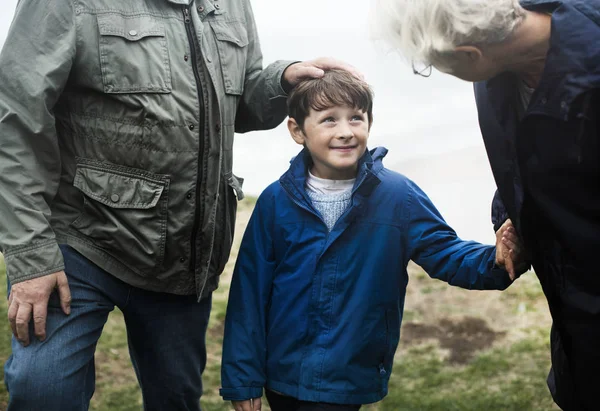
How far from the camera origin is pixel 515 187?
2.30 m

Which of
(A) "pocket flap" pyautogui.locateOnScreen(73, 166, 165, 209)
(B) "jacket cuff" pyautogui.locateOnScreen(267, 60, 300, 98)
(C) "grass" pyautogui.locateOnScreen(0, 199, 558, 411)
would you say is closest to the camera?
(A) "pocket flap" pyautogui.locateOnScreen(73, 166, 165, 209)

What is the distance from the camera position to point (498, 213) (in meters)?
2.69

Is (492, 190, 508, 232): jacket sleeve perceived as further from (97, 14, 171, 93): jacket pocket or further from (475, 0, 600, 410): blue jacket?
(97, 14, 171, 93): jacket pocket

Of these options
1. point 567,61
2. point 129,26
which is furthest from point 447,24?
point 129,26

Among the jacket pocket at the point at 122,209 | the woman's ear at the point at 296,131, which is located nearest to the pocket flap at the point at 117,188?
the jacket pocket at the point at 122,209

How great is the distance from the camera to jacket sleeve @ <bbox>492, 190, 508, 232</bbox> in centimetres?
266

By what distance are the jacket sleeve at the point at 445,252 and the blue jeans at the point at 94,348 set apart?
2.75 feet

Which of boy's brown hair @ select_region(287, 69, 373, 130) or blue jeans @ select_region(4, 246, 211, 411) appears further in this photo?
boy's brown hair @ select_region(287, 69, 373, 130)

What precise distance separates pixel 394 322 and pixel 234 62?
1028 millimetres

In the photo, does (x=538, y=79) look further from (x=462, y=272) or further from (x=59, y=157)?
(x=59, y=157)

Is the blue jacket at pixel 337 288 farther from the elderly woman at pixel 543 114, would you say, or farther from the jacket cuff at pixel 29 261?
the jacket cuff at pixel 29 261

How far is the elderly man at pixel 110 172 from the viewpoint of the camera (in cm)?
258

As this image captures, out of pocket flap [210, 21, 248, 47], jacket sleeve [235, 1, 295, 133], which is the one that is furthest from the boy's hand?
pocket flap [210, 21, 248, 47]

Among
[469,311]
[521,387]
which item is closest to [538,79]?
[521,387]
